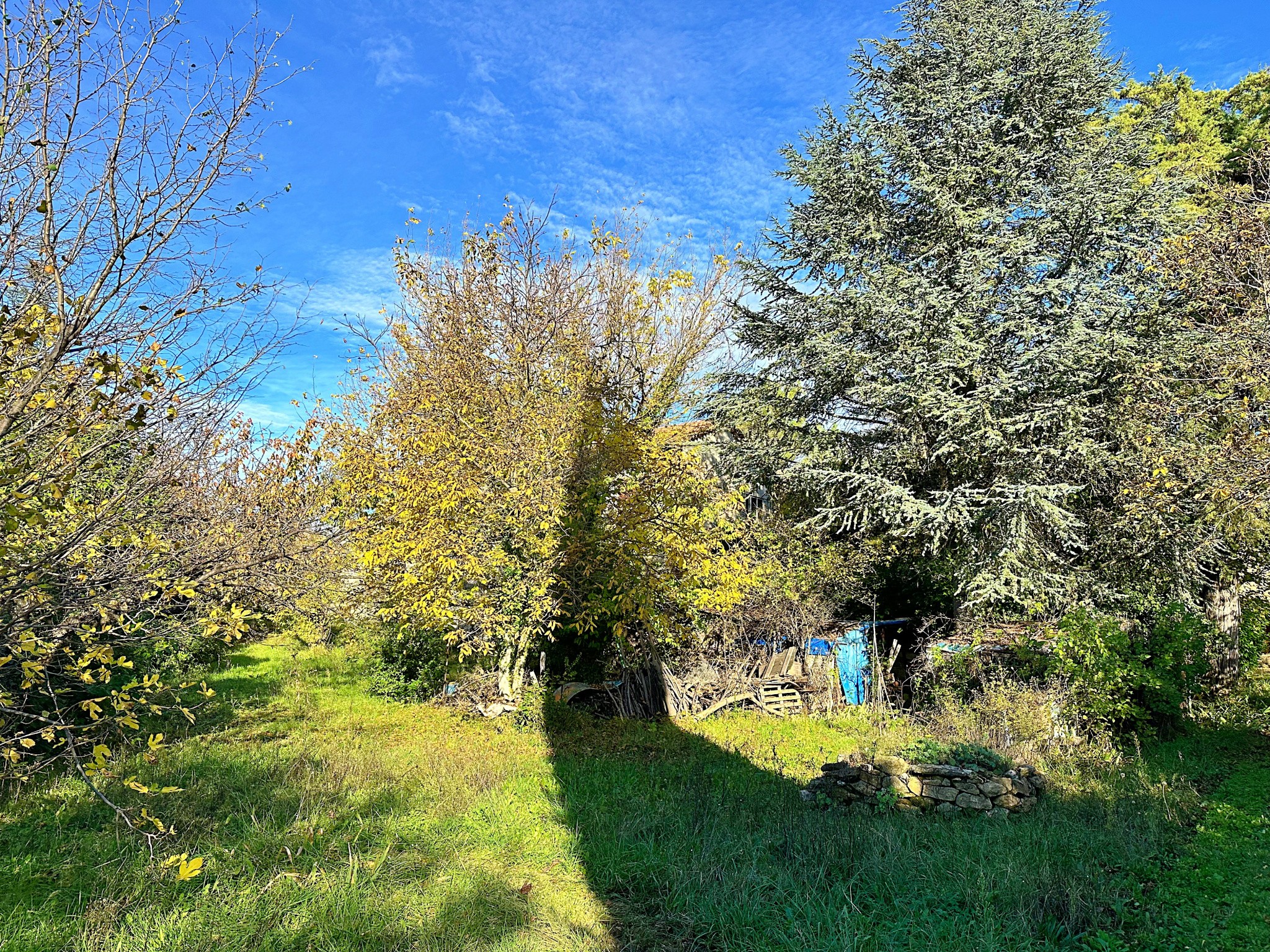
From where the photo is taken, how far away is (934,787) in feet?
20.4

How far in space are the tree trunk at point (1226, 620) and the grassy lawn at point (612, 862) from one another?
272 centimetres

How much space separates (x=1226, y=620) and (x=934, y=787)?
8.13 m

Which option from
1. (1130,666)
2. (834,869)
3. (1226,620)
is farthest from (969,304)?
(834,869)

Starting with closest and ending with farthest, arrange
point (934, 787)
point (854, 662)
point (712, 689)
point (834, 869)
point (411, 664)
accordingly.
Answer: point (834, 869)
point (934, 787)
point (712, 689)
point (854, 662)
point (411, 664)

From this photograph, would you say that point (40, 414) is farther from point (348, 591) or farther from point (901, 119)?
point (901, 119)

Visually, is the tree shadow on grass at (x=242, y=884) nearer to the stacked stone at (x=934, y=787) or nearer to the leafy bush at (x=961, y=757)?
the stacked stone at (x=934, y=787)

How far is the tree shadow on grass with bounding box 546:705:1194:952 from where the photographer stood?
12.7ft

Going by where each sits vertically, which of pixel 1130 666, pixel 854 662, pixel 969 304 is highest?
pixel 969 304

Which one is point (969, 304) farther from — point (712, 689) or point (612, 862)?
point (612, 862)

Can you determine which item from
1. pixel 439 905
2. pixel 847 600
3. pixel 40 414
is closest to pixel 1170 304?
pixel 847 600

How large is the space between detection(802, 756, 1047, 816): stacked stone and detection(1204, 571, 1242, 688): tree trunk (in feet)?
17.4

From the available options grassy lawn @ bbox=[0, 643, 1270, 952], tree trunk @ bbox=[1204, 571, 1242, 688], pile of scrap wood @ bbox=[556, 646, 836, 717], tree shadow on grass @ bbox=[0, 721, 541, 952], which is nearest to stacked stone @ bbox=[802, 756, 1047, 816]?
grassy lawn @ bbox=[0, 643, 1270, 952]

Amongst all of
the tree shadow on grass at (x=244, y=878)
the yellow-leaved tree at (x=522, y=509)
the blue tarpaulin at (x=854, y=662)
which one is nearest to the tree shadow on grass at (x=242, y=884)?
the tree shadow on grass at (x=244, y=878)

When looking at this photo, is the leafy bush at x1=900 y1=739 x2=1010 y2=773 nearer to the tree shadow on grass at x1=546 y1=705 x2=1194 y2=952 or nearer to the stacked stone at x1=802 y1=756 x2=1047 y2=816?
the stacked stone at x1=802 y1=756 x2=1047 y2=816
